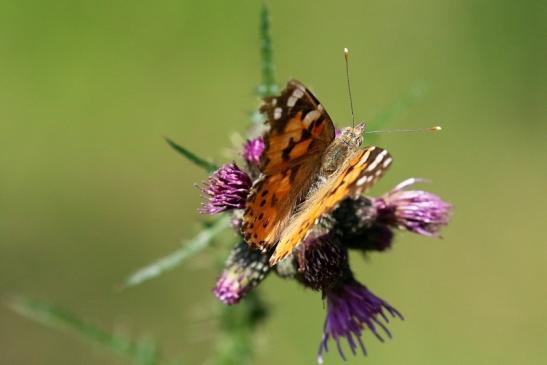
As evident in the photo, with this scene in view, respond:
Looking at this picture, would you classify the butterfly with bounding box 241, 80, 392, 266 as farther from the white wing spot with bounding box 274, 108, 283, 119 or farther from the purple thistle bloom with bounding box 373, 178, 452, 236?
the purple thistle bloom with bounding box 373, 178, 452, 236

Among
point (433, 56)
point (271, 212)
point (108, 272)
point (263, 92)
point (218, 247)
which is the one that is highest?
point (433, 56)

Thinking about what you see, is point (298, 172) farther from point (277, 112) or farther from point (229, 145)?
Result: point (229, 145)

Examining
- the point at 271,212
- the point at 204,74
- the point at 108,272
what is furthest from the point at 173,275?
the point at 271,212

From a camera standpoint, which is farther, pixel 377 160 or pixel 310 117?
pixel 310 117

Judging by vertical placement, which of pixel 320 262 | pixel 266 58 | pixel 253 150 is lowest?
pixel 320 262

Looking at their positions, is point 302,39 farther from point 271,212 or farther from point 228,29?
point 271,212

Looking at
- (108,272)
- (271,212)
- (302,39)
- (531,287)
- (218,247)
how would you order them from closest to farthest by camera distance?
(271,212) < (218,247) < (108,272) < (531,287) < (302,39)

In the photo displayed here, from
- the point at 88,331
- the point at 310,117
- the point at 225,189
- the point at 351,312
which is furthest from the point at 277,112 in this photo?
the point at 88,331
